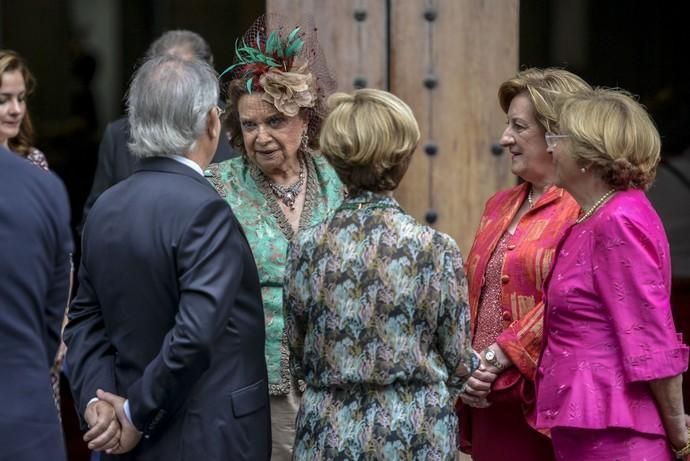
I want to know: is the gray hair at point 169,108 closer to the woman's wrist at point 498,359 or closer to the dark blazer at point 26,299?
the dark blazer at point 26,299

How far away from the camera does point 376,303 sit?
325 centimetres

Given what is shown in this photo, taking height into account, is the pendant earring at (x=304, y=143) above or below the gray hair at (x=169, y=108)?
below

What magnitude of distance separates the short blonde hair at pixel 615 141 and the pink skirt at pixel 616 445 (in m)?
0.60

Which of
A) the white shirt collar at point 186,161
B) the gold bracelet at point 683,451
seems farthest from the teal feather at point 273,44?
the gold bracelet at point 683,451

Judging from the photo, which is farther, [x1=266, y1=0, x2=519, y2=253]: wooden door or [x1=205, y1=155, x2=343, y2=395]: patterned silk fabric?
[x1=266, y1=0, x2=519, y2=253]: wooden door

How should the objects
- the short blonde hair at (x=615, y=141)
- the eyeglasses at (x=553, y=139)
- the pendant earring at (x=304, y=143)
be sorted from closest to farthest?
1. the short blonde hair at (x=615, y=141)
2. the eyeglasses at (x=553, y=139)
3. the pendant earring at (x=304, y=143)

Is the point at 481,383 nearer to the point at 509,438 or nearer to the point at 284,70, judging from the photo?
the point at 509,438

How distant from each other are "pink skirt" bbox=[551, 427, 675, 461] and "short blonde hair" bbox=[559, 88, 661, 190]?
60 centimetres

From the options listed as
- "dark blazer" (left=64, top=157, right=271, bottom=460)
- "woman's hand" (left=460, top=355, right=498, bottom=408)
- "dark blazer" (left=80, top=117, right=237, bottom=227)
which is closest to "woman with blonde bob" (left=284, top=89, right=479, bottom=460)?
"dark blazer" (left=64, top=157, right=271, bottom=460)

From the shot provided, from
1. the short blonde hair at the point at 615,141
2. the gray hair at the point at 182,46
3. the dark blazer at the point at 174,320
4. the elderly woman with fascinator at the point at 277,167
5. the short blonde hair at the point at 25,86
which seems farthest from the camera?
the gray hair at the point at 182,46

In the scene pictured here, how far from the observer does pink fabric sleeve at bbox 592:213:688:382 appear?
3.35 meters

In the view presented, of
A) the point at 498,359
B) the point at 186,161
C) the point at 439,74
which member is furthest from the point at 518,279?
the point at 439,74

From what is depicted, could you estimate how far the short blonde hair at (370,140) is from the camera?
3248 millimetres

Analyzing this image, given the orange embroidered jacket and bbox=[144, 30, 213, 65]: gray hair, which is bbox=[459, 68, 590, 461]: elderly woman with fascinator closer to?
the orange embroidered jacket
